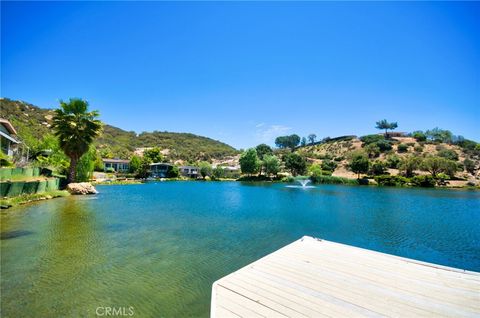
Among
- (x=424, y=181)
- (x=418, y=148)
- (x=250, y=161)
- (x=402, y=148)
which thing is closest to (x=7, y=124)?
(x=250, y=161)

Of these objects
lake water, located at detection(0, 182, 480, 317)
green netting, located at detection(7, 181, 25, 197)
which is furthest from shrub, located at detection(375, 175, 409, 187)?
green netting, located at detection(7, 181, 25, 197)

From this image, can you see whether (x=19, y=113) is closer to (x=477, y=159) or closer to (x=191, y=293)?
(x=191, y=293)

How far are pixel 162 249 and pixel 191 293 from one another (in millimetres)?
3903

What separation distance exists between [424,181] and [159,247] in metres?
61.7

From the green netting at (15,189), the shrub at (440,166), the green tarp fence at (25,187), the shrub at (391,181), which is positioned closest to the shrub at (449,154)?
the shrub at (440,166)

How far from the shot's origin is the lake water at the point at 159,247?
588 cm

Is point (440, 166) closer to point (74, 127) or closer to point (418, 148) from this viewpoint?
point (418, 148)

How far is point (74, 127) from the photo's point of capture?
2772 cm

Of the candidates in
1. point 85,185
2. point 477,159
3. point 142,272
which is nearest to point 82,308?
point 142,272

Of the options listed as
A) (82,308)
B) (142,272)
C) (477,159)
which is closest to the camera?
(82,308)

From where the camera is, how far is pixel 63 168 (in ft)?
112

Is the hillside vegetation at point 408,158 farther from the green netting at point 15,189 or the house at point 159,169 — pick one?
the green netting at point 15,189

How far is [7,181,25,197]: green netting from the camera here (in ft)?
62.4
